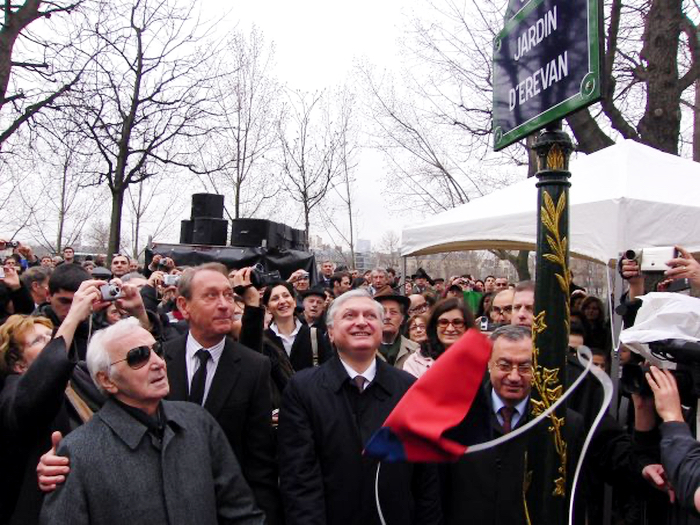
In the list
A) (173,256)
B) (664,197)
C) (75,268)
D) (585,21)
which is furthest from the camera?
(173,256)

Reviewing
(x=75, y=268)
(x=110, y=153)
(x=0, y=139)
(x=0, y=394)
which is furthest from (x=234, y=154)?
(x=0, y=394)

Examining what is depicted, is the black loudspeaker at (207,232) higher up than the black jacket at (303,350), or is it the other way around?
the black loudspeaker at (207,232)

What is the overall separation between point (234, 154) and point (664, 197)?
45.8ft

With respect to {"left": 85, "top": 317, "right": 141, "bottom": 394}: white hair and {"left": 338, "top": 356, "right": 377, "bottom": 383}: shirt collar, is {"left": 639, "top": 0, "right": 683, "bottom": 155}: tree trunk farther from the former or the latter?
{"left": 85, "top": 317, "right": 141, "bottom": 394}: white hair

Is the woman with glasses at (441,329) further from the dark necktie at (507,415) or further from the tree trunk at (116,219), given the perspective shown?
the tree trunk at (116,219)

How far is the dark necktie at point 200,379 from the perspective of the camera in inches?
119

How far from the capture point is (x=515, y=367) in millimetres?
2768

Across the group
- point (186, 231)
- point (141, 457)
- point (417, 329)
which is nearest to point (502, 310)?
point (417, 329)

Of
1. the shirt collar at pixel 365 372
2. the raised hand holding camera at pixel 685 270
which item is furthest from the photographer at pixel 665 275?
the shirt collar at pixel 365 372

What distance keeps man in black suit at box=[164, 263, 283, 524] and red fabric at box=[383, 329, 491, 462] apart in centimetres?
152

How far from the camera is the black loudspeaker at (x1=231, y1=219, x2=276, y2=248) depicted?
40.5 feet

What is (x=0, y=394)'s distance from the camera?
276 cm

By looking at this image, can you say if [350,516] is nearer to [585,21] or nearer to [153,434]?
[153,434]

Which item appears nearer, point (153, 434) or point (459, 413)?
point (459, 413)
